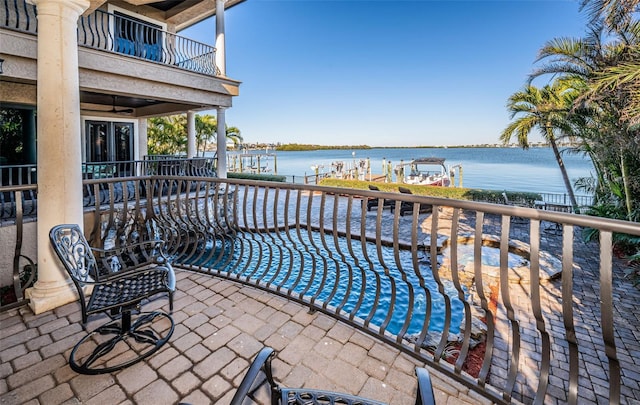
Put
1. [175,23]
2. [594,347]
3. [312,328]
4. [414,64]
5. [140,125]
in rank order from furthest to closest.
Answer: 1. [414,64]
2. [140,125]
3. [175,23]
4. [594,347]
5. [312,328]

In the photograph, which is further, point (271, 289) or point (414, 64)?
point (414, 64)

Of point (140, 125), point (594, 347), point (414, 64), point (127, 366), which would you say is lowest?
point (594, 347)

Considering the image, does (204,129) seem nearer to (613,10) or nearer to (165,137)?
(165,137)

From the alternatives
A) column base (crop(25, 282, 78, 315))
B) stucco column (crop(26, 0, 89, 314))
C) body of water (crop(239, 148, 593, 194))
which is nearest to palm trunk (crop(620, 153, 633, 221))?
body of water (crop(239, 148, 593, 194))

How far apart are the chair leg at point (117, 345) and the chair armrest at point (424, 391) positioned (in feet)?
5.81

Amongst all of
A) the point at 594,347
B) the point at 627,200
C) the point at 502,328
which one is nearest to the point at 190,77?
the point at 502,328

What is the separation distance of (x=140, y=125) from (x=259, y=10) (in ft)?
22.7

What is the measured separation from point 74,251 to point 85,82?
17.7ft

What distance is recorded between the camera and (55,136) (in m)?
2.43

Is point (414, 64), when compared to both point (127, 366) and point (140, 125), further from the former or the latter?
point (127, 366)

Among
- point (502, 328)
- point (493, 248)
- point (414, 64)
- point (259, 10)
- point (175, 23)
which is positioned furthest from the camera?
point (414, 64)

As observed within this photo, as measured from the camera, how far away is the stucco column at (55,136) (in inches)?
94.7

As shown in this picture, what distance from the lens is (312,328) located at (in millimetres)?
2223

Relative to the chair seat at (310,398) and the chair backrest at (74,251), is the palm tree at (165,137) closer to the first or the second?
the chair backrest at (74,251)
